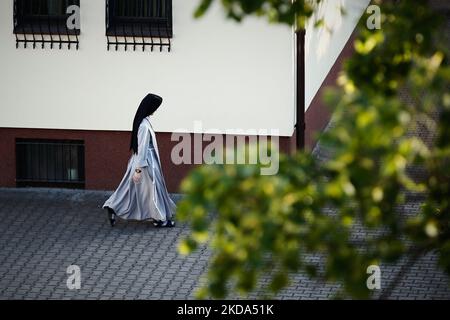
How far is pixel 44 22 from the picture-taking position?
1619 centimetres

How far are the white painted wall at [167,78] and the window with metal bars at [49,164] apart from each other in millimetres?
309

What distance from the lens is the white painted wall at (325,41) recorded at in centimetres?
1672

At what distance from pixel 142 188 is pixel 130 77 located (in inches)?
69.1

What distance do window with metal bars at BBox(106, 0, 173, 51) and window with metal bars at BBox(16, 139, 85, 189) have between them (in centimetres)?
151

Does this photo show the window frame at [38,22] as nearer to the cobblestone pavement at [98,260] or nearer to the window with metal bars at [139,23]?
the window with metal bars at [139,23]

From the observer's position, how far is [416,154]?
6.48 metres

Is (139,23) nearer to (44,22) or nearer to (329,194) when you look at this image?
(44,22)

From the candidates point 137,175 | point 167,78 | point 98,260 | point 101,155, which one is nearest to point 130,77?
point 167,78

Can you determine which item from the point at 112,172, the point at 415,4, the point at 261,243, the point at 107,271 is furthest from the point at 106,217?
the point at 261,243

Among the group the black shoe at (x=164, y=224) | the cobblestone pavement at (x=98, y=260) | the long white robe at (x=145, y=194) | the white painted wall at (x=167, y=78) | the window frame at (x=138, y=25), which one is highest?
the window frame at (x=138, y=25)

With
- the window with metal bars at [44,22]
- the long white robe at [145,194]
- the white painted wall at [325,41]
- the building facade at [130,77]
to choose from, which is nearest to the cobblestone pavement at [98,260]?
the long white robe at [145,194]

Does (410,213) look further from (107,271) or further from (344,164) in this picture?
(344,164)
